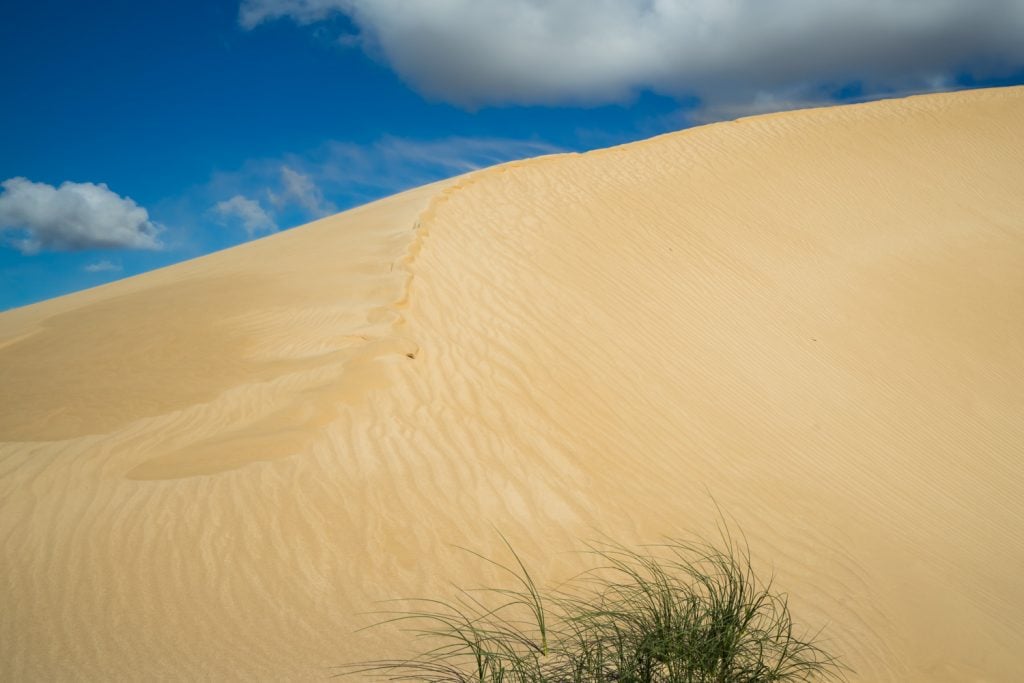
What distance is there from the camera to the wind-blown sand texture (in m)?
3.52

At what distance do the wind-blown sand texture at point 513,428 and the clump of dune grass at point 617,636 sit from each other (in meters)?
0.21

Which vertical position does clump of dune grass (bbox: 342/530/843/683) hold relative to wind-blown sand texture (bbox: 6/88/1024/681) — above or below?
below

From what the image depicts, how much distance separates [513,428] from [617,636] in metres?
2.85

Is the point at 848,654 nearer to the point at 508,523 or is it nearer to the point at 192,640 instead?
the point at 508,523

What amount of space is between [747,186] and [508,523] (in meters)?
10.2

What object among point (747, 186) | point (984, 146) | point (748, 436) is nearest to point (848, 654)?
point (748, 436)

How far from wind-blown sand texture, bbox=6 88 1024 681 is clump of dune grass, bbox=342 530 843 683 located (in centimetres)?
21

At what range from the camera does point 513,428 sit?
5.21 metres

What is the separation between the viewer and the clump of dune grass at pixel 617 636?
2324mm

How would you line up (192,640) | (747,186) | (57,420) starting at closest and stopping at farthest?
(192,640), (57,420), (747,186)

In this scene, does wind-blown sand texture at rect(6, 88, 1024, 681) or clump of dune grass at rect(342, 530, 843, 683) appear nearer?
clump of dune grass at rect(342, 530, 843, 683)

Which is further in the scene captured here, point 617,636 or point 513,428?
point 513,428

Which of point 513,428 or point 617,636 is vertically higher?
point 513,428

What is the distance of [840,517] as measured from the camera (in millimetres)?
5012
